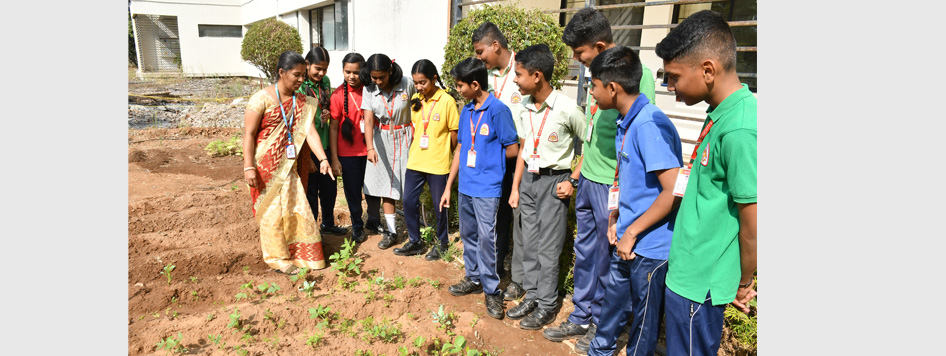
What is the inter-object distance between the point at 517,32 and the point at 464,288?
2496mm

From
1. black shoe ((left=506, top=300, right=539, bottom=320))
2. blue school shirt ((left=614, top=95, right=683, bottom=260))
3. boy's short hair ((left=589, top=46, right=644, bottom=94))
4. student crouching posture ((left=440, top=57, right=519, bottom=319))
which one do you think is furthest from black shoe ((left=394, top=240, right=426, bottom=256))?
boy's short hair ((left=589, top=46, right=644, bottom=94))

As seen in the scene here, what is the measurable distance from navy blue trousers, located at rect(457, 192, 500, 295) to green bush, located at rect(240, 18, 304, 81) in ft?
47.2

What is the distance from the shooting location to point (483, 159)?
3.35 metres

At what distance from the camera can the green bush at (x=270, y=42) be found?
1639 cm

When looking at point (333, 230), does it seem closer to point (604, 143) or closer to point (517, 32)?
point (517, 32)

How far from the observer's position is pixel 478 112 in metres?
3.35

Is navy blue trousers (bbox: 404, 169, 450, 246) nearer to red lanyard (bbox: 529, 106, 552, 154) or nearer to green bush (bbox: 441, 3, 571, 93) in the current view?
red lanyard (bbox: 529, 106, 552, 154)

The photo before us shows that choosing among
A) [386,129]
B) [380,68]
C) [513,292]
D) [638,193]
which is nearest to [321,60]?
[380,68]

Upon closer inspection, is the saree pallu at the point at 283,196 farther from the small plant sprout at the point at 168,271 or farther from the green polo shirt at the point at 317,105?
the small plant sprout at the point at 168,271

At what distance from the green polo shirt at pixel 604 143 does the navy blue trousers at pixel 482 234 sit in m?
0.75

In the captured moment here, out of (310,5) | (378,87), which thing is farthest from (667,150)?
(310,5)

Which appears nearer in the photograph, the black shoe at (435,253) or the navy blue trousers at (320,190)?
the black shoe at (435,253)

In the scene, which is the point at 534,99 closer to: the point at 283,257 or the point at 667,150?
the point at 667,150

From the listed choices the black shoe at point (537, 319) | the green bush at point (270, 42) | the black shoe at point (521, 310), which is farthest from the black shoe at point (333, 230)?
the green bush at point (270, 42)
